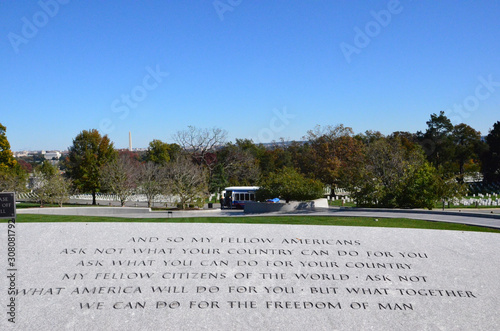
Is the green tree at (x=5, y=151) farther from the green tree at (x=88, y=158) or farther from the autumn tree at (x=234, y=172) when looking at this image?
the autumn tree at (x=234, y=172)

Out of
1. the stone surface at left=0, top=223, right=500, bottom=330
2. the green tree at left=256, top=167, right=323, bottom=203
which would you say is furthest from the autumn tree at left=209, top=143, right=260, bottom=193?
the stone surface at left=0, top=223, right=500, bottom=330

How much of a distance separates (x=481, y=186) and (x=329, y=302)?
56.8 metres

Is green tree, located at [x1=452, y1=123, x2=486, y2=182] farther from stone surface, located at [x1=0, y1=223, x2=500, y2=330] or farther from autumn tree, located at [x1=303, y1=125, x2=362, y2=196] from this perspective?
stone surface, located at [x1=0, y1=223, x2=500, y2=330]

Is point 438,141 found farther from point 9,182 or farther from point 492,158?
point 9,182

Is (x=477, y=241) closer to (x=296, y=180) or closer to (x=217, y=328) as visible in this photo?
(x=217, y=328)

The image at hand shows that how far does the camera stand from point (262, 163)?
68.8m

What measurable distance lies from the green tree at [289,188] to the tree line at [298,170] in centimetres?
7

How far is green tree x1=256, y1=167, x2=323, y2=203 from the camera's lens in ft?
96.1

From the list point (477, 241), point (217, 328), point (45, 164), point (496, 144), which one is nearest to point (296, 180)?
point (477, 241)

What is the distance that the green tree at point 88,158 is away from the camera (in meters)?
40.1

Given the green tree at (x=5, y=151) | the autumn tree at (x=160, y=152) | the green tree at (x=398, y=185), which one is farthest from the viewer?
the autumn tree at (x=160, y=152)

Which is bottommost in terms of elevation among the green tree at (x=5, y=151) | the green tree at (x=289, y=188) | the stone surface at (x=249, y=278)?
the stone surface at (x=249, y=278)

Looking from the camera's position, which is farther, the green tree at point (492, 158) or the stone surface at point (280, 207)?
the green tree at point (492, 158)

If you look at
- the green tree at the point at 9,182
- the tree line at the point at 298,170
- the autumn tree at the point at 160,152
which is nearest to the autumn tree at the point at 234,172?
the tree line at the point at 298,170
